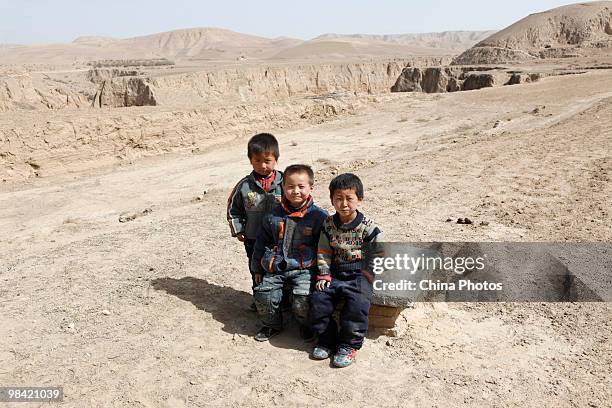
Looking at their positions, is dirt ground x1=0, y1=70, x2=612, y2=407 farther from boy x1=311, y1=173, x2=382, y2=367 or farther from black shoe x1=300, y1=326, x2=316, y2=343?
boy x1=311, y1=173, x2=382, y2=367

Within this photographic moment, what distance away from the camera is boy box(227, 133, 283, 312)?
3729mm

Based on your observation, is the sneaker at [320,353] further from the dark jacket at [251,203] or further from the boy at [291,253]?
the dark jacket at [251,203]

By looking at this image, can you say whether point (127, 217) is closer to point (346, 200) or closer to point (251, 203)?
point (251, 203)

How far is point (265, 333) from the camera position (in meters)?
3.70

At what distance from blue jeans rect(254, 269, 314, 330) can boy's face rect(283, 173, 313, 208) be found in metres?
0.50

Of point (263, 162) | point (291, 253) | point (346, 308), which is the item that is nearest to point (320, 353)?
point (346, 308)

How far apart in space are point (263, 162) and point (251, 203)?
32 cm

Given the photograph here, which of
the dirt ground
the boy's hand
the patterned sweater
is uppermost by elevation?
the patterned sweater

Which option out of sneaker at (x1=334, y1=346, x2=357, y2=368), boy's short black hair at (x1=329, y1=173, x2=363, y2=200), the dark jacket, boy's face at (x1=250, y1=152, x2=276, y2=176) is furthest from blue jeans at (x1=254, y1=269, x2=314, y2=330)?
boy's face at (x1=250, y1=152, x2=276, y2=176)

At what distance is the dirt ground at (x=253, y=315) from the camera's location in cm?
322

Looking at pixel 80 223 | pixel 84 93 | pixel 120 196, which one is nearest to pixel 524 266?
pixel 80 223

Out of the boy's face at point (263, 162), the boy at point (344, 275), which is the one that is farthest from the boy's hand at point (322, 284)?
the boy's face at point (263, 162)

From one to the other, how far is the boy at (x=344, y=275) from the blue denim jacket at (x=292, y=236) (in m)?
0.10

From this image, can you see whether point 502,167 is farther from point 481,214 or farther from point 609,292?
point 609,292
